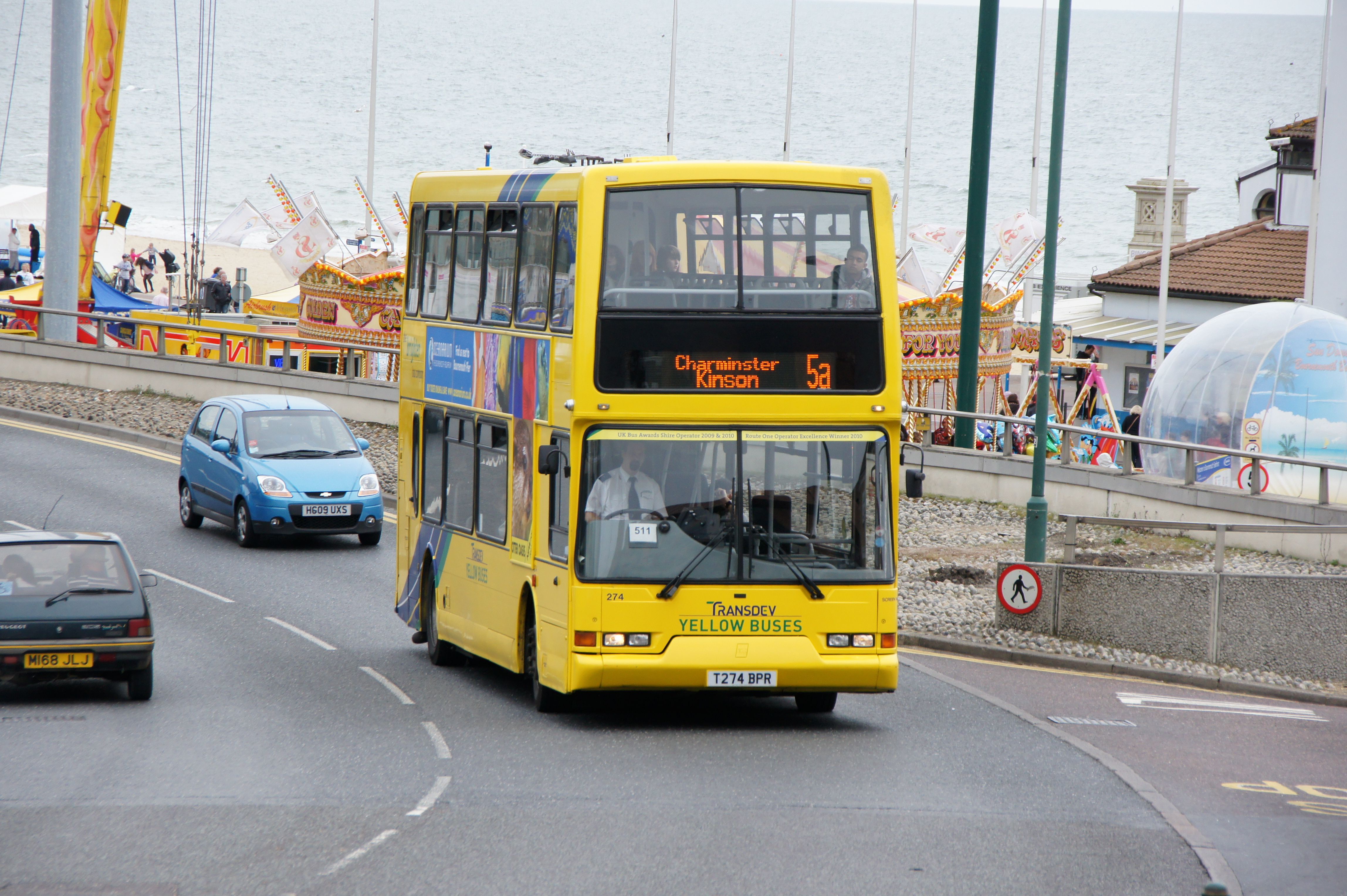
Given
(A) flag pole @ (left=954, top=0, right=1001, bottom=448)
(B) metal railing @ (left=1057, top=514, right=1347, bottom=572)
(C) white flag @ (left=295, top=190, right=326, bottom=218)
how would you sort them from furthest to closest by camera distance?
1. (C) white flag @ (left=295, top=190, right=326, bottom=218)
2. (A) flag pole @ (left=954, top=0, right=1001, bottom=448)
3. (B) metal railing @ (left=1057, top=514, right=1347, bottom=572)

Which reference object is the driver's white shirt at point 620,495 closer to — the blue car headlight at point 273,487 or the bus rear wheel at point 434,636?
the bus rear wheel at point 434,636

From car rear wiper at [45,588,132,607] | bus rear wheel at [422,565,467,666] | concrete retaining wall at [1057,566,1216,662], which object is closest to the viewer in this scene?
car rear wiper at [45,588,132,607]

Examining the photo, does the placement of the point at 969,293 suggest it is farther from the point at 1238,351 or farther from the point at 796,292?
the point at 796,292

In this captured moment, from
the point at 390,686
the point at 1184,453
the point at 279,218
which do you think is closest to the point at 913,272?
the point at 1184,453

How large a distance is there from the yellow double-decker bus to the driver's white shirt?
0.04 feet

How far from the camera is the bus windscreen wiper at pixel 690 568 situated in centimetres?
1248

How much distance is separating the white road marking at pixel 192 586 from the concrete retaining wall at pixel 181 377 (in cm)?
1044

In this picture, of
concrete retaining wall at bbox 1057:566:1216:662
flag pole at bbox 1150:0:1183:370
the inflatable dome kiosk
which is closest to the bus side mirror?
concrete retaining wall at bbox 1057:566:1216:662

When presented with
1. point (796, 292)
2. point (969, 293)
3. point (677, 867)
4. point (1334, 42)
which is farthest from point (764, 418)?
point (1334, 42)

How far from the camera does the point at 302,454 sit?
22.8 metres

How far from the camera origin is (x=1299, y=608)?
1705 centimetres

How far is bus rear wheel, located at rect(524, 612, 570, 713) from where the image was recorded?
13.5 metres

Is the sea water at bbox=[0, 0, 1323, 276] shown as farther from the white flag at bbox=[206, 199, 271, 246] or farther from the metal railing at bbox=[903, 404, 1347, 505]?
the metal railing at bbox=[903, 404, 1347, 505]

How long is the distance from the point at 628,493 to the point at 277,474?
35.3 ft
